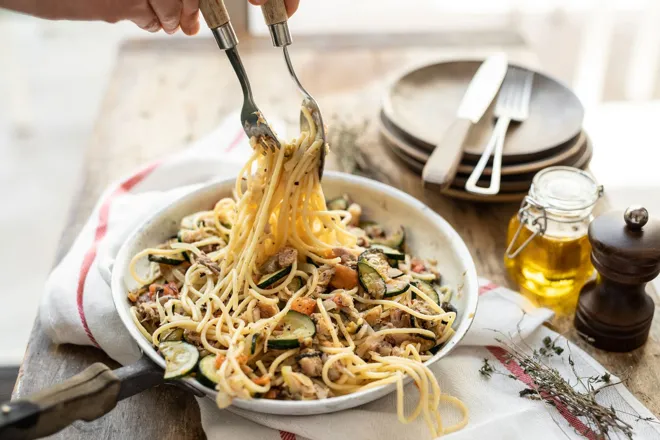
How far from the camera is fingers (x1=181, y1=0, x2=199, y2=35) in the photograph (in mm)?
2572

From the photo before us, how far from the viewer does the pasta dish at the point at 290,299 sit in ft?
7.44

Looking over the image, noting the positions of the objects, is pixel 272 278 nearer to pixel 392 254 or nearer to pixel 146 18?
pixel 392 254

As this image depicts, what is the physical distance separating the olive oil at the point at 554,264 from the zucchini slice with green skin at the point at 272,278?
0.95 m

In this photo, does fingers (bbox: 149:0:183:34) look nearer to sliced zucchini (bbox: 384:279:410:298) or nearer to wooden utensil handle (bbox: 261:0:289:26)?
wooden utensil handle (bbox: 261:0:289:26)

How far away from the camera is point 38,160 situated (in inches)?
266

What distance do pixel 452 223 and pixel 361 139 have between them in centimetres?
80

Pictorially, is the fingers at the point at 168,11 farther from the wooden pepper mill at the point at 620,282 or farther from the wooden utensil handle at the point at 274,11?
the wooden pepper mill at the point at 620,282

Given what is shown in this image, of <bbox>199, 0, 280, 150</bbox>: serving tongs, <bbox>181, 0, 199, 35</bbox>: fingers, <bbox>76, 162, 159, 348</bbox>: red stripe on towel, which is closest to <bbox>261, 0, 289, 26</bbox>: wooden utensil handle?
<bbox>199, 0, 280, 150</bbox>: serving tongs

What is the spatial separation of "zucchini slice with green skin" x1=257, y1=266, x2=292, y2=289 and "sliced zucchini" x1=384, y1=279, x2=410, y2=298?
1.20ft

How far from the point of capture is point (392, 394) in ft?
7.90

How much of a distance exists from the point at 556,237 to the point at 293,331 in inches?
42.7

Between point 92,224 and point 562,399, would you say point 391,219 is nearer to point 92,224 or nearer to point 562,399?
point 562,399

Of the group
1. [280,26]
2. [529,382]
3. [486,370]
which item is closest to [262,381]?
[486,370]

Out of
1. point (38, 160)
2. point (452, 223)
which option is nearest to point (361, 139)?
point (452, 223)
